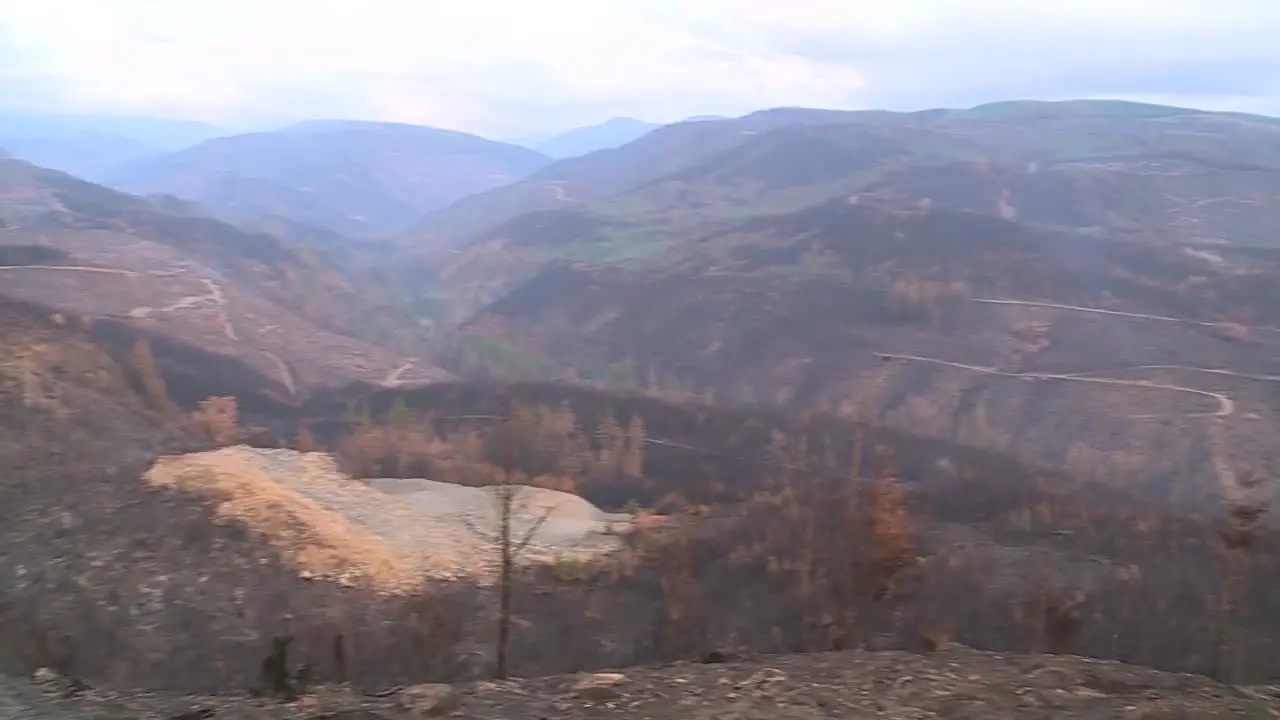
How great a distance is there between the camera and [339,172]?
385 feet

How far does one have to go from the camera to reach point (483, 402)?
28016 mm

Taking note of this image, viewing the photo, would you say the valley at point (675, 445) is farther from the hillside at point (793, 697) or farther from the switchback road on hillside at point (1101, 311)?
the switchback road on hillside at point (1101, 311)

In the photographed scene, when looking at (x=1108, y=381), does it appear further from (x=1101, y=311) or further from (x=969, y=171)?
(x=969, y=171)

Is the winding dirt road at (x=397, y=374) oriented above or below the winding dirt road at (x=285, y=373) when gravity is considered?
below

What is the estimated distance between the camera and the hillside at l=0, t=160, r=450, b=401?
1339 inches

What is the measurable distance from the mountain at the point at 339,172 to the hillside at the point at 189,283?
97.4 ft

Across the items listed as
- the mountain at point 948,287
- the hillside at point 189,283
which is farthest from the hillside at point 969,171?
the hillside at point 189,283

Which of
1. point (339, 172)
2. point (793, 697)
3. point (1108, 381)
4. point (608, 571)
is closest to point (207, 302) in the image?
point (608, 571)

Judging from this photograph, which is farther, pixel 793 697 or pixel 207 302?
pixel 207 302

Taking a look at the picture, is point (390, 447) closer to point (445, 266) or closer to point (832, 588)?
point (832, 588)

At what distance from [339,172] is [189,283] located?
7839 centimetres

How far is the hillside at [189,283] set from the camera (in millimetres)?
34000

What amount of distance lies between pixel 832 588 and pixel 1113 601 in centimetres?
480

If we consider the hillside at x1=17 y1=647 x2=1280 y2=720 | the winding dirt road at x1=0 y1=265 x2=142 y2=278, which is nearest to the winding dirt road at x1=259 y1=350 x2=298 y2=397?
the winding dirt road at x1=0 y1=265 x2=142 y2=278
